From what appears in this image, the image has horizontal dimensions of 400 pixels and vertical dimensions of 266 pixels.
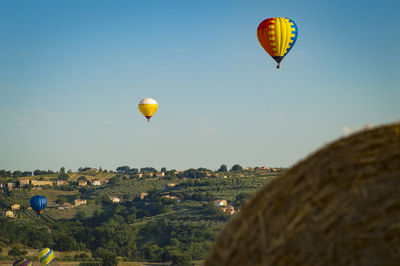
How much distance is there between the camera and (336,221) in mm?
2822

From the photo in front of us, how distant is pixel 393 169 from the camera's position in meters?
2.85

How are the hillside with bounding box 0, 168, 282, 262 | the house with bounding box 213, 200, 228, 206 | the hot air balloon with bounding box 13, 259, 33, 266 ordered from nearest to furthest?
the hot air balloon with bounding box 13, 259, 33, 266, the hillside with bounding box 0, 168, 282, 262, the house with bounding box 213, 200, 228, 206

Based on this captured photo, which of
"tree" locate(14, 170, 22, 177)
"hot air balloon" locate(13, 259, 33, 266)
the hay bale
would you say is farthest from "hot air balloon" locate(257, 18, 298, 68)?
"tree" locate(14, 170, 22, 177)

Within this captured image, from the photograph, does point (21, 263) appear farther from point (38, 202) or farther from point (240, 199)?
point (240, 199)

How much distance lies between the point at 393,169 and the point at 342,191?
0.98ft

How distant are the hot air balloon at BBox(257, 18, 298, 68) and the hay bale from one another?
28.2m

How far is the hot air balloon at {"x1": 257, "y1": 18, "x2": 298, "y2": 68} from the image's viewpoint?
101 ft

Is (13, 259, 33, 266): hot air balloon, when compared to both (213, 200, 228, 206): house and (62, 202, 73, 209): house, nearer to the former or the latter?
(213, 200, 228, 206): house

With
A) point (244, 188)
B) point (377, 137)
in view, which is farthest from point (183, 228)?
point (377, 137)

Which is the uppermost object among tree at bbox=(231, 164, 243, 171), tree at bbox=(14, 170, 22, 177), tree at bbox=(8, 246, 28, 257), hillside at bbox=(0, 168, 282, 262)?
tree at bbox=(14, 170, 22, 177)

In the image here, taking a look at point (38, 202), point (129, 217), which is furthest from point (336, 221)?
point (129, 217)

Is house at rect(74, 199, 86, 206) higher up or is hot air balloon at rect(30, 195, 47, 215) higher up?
house at rect(74, 199, 86, 206)

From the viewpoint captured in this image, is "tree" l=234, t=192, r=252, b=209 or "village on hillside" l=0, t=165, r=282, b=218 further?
"village on hillside" l=0, t=165, r=282, b=218

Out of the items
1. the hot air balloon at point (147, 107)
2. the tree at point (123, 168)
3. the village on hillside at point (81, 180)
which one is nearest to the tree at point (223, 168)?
the village on hillside at point (81, 180)
